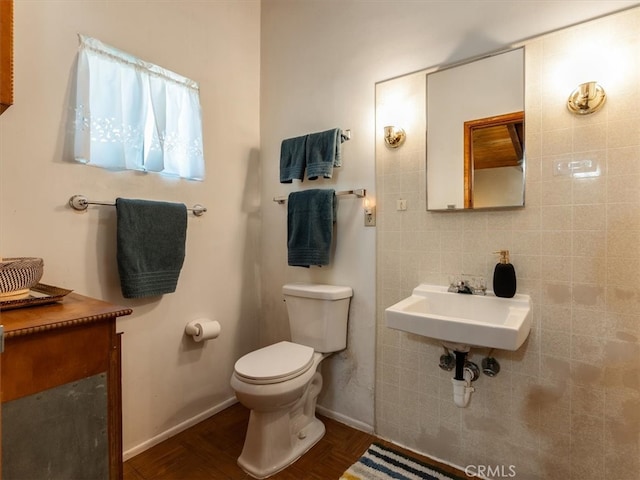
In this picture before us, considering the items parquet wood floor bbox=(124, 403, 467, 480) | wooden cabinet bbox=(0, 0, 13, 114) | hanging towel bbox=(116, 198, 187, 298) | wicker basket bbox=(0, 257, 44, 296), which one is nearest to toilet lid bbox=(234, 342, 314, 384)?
parquet wood floor bbox=(124, 403, 467, 480)

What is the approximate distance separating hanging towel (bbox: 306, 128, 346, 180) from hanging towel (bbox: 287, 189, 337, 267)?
0.11 m

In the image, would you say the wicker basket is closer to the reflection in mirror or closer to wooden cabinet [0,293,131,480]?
wooden cabinet [0,293,131,480]

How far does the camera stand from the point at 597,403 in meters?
1.26

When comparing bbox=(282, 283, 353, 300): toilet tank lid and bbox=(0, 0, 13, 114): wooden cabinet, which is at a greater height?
bbox=(0, 0, 13, 114): wooden cabinet

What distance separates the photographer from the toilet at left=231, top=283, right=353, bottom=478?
1.47 m

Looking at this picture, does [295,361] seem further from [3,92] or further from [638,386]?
[3,92]

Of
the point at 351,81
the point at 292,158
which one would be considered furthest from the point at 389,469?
the point at 351,81

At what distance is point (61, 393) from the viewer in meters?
0.84

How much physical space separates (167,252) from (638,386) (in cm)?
208

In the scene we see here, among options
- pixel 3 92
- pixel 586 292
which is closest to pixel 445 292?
pixel 586 292

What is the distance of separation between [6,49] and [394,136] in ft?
5.03

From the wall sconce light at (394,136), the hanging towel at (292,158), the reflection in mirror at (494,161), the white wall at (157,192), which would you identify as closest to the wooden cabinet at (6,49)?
the white wall at (157,192)

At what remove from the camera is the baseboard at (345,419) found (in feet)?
5.99
